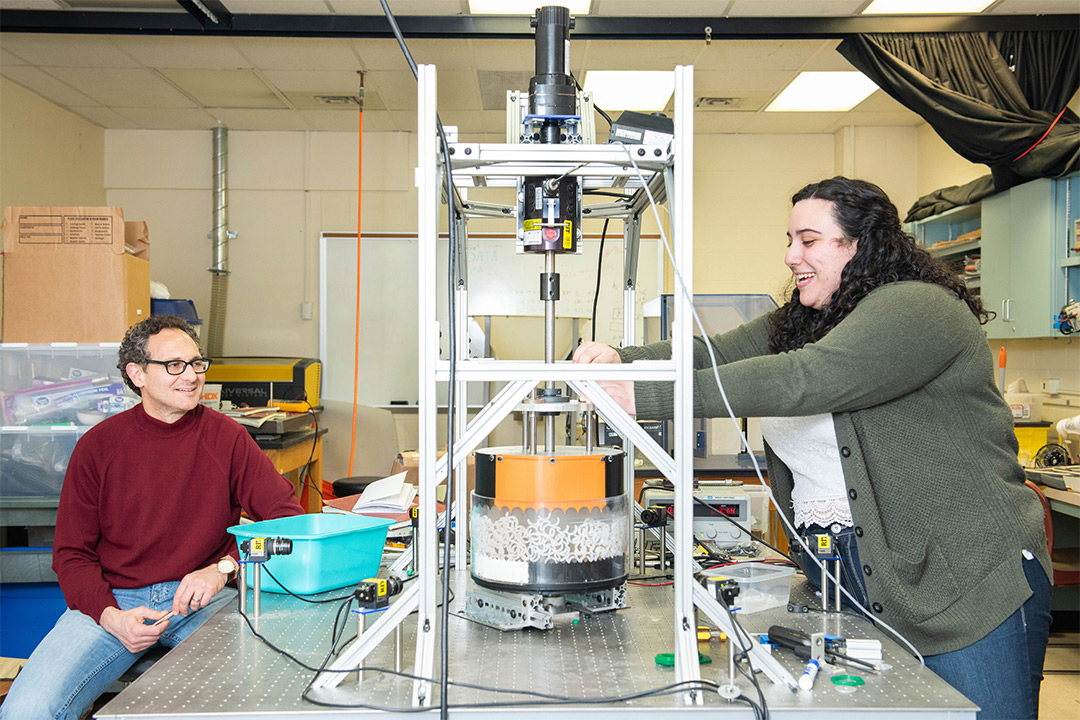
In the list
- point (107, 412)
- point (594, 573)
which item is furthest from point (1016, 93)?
point (107, 412)

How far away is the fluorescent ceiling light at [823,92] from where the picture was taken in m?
4.47

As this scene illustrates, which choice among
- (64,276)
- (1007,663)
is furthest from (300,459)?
(1007,663)

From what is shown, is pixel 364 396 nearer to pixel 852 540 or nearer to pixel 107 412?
pixel 107 412

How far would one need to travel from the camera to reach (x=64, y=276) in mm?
3131

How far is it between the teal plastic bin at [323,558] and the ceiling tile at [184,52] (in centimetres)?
316

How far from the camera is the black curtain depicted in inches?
134

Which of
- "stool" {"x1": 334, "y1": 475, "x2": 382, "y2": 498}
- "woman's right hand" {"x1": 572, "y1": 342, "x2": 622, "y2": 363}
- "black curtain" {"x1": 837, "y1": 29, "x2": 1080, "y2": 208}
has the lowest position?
"stool" {"x1": 334, "y1": 475, "x2": 382, "y2": 498}

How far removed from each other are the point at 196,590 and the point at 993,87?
360 centimetres

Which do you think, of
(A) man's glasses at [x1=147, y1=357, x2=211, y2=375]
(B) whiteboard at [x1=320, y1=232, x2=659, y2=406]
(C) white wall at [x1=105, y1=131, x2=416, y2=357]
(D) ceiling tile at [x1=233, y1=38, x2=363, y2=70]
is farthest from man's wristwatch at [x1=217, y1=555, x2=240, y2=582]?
(C) white wall at [x1=105, y1=131, x2=416, y2=357]

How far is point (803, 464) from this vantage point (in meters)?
1.43

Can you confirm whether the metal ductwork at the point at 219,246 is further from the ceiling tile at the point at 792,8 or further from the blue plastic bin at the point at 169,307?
the ceiling tile at the point at 792,8

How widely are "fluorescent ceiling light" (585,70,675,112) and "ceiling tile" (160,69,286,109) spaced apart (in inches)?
73.1

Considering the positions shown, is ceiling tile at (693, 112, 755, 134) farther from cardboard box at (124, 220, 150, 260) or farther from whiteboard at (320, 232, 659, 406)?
cardboard box at (124, 220, 150, 260)

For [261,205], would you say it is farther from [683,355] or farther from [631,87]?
[683,355]
